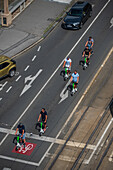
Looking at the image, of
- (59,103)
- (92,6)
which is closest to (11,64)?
(59,103)

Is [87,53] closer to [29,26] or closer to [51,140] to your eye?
[51,140]

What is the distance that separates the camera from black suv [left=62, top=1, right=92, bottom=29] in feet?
132

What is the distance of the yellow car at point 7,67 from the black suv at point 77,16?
28.0 feet

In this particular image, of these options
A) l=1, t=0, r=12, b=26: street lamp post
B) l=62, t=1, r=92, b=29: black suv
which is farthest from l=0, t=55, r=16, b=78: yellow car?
l=1, t=0, r=12, b=26: street lamp post

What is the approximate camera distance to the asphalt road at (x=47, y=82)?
1101 inches

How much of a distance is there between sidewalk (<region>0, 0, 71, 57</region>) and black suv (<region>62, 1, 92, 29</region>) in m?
2.13

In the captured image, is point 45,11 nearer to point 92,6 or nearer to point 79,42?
point 92,6

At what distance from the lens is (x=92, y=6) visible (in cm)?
4525

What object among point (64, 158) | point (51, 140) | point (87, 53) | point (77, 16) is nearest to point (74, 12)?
point (77, 16)

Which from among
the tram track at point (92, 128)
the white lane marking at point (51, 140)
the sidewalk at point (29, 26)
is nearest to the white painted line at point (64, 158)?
the tram track at point (92, 128)

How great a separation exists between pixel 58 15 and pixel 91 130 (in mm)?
19099

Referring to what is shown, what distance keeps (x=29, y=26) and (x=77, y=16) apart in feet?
16.5

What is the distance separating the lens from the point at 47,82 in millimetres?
33406

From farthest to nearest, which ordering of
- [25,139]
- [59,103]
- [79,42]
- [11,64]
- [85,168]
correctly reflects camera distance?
[79,42]
[11,64]
[59,103]
[25,139]
[85,168]
